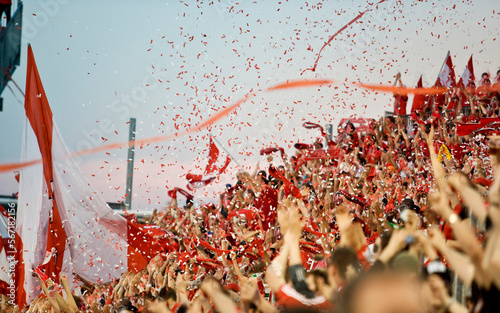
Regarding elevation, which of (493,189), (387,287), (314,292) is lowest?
(314,292)

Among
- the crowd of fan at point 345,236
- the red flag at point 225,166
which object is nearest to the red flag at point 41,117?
the crowd of fan at point 345,236

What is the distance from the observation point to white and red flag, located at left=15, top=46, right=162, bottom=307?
684 centimetres

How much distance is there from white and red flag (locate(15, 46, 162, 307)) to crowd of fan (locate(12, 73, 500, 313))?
278 mm

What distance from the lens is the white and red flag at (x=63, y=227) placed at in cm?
684

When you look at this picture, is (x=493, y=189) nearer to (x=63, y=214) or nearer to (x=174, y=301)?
(x=174, y=301)

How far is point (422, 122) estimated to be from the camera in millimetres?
7598

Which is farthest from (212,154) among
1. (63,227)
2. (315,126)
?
(63,227)

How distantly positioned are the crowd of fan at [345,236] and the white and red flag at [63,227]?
0.91ft

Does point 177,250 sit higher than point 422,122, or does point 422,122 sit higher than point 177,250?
point 422,122

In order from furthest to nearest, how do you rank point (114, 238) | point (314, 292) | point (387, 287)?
point (114, 238) → point (314, 292) → point (387, 287)

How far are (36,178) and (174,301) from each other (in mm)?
4768

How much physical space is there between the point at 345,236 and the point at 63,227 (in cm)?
498

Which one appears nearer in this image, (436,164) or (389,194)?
(436,164)

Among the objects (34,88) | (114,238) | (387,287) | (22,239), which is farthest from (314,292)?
(34,88)
